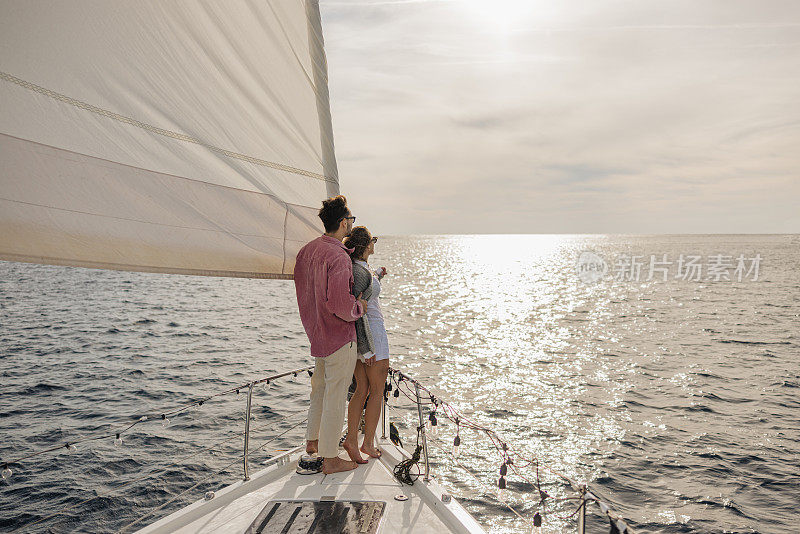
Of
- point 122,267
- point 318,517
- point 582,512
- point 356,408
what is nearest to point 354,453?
point 356,408

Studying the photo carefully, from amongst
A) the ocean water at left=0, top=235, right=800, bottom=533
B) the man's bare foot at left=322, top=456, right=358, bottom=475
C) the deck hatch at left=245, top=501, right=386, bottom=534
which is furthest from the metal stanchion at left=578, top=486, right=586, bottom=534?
the man's bare foot at left=322, top=456, right=358, bottom=475

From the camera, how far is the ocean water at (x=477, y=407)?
813 centimetres

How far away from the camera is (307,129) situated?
3.59 m

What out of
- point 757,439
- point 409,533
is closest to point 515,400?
point 757,439

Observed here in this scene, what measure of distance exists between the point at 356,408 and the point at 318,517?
1050 mm

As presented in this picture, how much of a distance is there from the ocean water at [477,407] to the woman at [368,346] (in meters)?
1.61

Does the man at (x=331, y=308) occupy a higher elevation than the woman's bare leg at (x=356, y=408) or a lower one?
higher

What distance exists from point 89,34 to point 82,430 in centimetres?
1013

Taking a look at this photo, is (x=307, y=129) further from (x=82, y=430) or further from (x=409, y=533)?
(x=82, y=430)

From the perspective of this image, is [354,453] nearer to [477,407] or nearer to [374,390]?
[374,390]

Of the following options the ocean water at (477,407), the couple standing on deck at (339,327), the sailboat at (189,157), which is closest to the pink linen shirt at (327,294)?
the couple standing on deck at (339,327)

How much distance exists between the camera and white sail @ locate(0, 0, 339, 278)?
222 centimetres

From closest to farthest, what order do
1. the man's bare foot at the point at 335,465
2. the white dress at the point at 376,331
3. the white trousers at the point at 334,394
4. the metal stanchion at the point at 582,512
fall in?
the metal stanchion at the point at 582,512
the white trousers at the point at 334,394
the man's bare foot at the point at 335,465
the white dress at the point at 376,331

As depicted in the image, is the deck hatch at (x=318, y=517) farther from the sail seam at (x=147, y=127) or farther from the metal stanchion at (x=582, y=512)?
the sail seam at (x=147, y=127)
